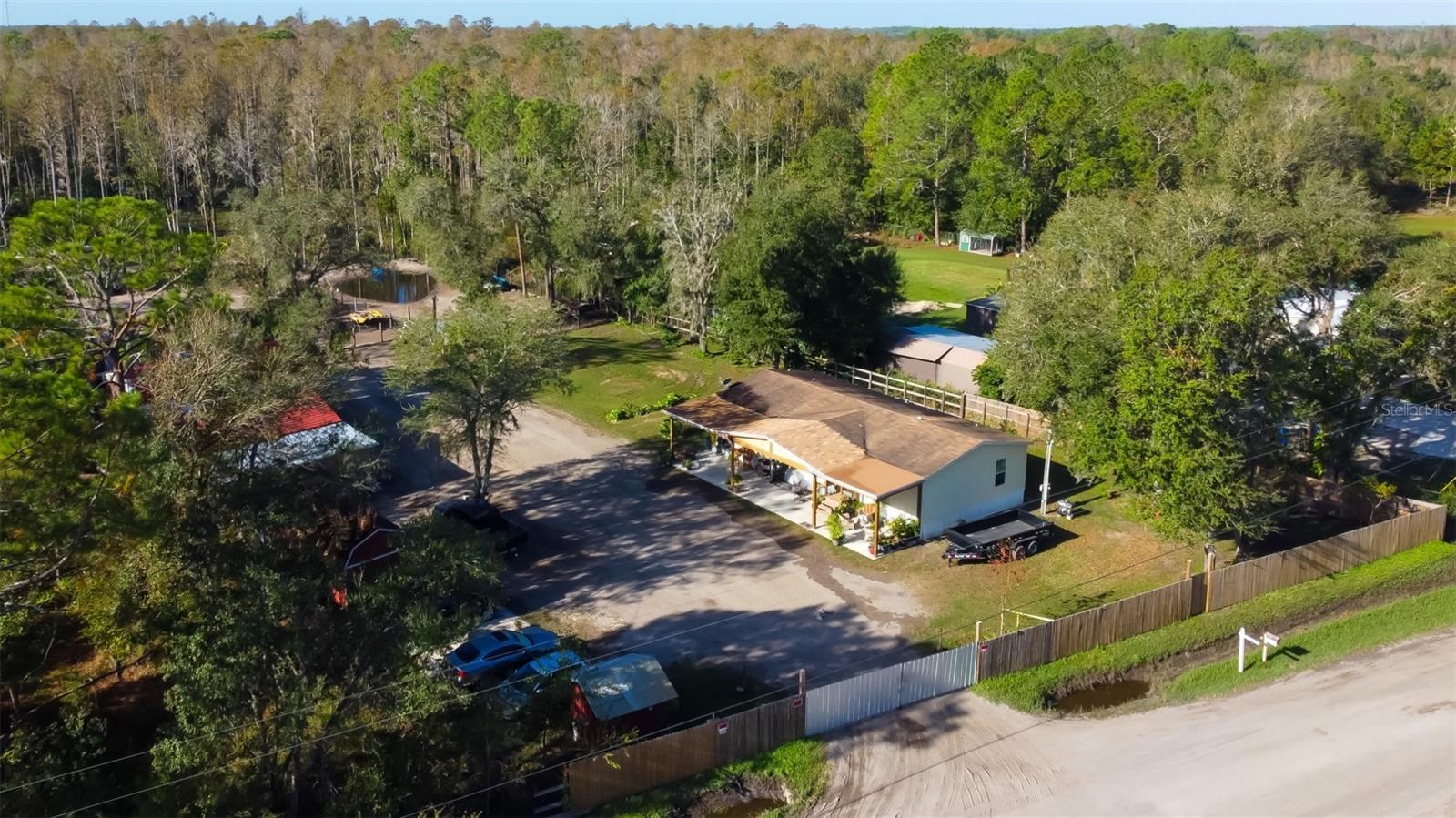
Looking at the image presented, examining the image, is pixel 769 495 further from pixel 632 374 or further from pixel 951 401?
pixel 632 374

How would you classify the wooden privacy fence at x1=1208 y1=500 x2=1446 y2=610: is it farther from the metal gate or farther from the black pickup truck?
the metal gate

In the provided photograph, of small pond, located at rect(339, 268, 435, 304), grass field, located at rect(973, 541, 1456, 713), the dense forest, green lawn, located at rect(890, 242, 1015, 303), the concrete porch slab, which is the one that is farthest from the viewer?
small pond, located at rect(339, 268, 435, 304)

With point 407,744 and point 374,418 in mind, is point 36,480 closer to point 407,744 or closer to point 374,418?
point 407,744

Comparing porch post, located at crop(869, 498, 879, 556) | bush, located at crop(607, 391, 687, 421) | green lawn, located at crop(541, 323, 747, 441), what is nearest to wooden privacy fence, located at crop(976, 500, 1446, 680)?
porch post, located at crop(869, 498, 879, 556)

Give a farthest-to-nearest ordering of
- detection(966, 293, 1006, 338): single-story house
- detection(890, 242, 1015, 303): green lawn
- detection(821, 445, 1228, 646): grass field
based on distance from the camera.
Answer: detection(890, 242, 1015, 303): green lawn, detection(966, 293, 1006, 338): single-story house, detection(821, 445, 1228, 646): grass field

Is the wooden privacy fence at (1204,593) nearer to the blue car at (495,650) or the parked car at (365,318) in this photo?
the blue car at (495,650)

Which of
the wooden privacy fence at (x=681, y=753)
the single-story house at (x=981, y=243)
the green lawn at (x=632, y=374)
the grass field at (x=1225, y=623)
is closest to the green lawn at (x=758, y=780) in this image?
the wooden privacy fence at (x=681, y=753)

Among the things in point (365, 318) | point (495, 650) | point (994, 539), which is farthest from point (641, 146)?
point (495, 650)
